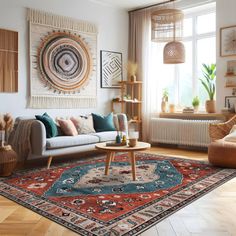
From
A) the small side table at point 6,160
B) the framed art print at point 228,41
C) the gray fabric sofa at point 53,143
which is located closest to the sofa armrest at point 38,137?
the gray fabric sofa at point 53,143

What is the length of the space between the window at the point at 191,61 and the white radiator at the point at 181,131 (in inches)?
23.5

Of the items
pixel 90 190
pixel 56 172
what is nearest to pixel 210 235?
pixel 90 190

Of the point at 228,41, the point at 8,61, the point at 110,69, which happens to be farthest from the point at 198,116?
the point at 8,61

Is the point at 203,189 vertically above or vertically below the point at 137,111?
below

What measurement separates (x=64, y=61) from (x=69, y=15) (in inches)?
34.0

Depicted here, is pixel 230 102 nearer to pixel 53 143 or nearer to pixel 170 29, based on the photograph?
pixel 170 29

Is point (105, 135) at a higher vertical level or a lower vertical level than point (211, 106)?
lower

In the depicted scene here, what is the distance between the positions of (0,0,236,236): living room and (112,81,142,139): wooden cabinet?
0.04 metres

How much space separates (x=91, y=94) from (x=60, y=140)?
5.92 ft

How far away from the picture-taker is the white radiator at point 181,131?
18.1ft

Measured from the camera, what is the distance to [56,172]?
12.9ft

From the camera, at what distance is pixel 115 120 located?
5.36 metres

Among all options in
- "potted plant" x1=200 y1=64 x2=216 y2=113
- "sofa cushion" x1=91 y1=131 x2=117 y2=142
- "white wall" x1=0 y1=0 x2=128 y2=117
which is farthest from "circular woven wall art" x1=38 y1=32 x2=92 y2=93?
"potted plant" x1=200 y1=64 x2=216 y2=113

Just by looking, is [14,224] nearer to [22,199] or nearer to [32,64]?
[22,199]
